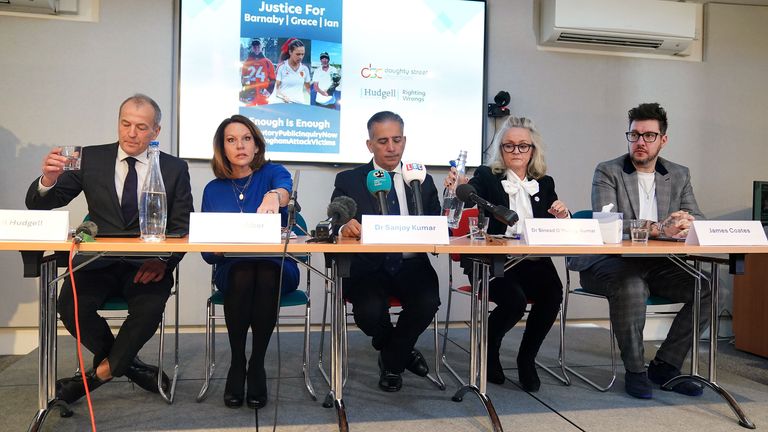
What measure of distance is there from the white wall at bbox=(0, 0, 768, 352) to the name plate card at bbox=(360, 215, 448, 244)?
6.60 feet

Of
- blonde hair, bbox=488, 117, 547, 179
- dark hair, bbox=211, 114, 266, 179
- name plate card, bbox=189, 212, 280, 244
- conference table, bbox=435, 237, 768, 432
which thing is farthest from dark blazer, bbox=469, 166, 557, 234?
name plate card, bbox=189, 212, 280, 244

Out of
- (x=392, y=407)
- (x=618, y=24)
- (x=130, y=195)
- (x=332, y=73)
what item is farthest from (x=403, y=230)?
(x=618, y=24)

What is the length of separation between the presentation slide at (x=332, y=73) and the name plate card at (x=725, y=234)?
6.54ft

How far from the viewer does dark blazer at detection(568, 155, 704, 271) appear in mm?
2732

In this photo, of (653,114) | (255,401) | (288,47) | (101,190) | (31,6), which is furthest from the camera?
(288,47)

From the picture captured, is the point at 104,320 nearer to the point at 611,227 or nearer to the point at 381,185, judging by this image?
the point at 381,185

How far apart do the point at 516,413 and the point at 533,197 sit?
3.23 ft

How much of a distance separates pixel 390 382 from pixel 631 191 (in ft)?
4.87

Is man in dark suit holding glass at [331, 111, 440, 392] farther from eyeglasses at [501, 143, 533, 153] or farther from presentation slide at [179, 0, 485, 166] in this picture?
presentation slide at [179, 0, 485, 166]

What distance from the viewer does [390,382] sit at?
2.46m

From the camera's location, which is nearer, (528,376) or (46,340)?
(46,340)

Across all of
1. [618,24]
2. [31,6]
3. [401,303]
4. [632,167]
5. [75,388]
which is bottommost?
[75,388]

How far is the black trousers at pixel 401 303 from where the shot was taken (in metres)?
2.32

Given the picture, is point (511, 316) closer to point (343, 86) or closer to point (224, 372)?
point (224, 372)
